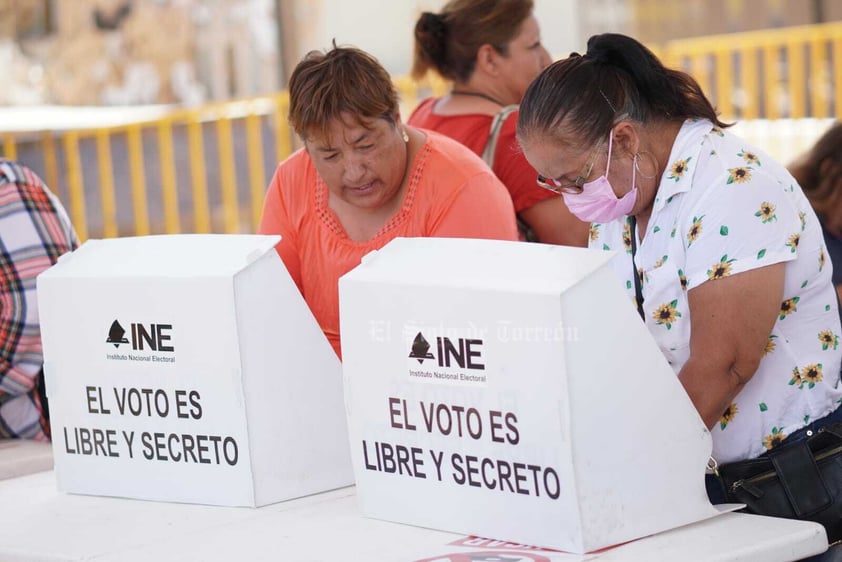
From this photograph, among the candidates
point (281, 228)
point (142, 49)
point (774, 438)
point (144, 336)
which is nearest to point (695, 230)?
point (774, 438)

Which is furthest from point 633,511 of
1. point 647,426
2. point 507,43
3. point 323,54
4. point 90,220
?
point 90,220

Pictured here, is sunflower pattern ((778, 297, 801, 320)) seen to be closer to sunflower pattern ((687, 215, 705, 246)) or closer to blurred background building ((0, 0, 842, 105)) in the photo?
sunflower pattern ((687, 215, 705, 246))

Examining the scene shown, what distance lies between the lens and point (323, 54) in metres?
2.26

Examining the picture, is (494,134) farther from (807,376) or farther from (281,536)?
(281,536)

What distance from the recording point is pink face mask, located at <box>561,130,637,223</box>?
1.79 meters

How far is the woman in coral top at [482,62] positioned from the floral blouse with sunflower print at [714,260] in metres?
0.89

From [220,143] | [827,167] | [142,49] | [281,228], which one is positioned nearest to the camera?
[281,228]

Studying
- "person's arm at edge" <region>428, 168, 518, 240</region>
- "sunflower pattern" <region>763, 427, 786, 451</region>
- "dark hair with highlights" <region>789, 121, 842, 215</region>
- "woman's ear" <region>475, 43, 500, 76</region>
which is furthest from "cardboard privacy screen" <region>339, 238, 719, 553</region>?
"dark hair with highlights" <region>789, 121, 842, 215</region>

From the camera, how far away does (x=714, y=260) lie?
1694 mm

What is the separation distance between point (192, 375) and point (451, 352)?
1.53 feet

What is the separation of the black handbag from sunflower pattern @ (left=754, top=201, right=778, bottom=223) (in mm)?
345

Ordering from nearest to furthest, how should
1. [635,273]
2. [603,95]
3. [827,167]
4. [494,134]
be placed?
[603,95], [635,273], [494,134], [827,167]

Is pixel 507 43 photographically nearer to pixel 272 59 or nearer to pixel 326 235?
pixel 326 235

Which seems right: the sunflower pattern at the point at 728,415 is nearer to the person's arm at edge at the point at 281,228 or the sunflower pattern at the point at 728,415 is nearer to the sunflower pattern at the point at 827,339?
the sunflower pattern at the point at 827,339
